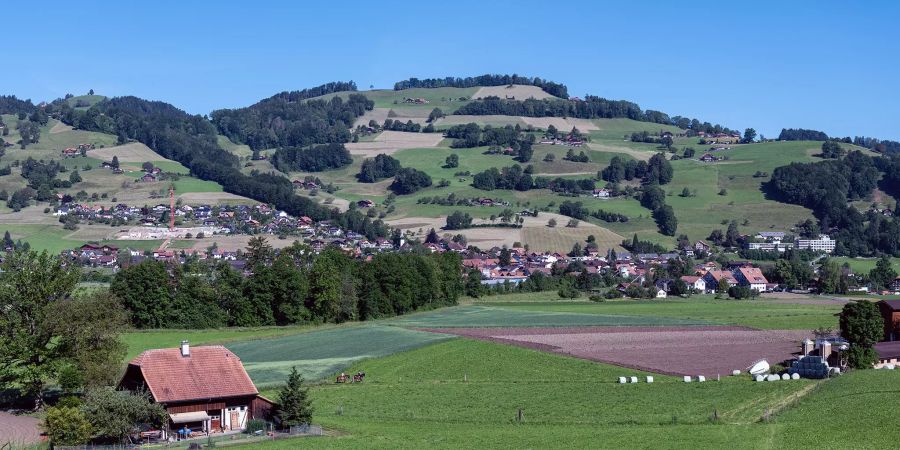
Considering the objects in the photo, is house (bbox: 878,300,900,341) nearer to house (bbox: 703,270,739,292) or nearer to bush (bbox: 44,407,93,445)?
bush (bbox: 44,407,93,445)

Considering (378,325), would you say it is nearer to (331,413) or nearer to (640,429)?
(331,413)

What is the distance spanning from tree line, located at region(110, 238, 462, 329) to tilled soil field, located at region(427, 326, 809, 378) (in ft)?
46.7

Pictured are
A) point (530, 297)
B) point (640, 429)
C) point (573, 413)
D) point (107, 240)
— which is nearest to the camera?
point (640, 429)

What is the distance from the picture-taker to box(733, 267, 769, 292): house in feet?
466

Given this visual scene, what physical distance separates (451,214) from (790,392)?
147 m

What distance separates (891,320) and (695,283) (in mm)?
67909

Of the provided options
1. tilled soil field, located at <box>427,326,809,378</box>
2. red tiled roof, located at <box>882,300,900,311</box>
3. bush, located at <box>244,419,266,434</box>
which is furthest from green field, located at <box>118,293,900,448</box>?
red tiled roof, located at <box>882,300,900,311</box>

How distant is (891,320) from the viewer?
7438 centimetres

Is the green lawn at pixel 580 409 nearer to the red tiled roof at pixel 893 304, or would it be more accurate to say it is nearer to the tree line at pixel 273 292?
the red tiled roof at pixel 893 304

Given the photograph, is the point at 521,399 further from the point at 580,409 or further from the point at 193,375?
the point at 193,375

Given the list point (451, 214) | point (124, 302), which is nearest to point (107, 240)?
point (451, 214)

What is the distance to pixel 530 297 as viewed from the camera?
126m

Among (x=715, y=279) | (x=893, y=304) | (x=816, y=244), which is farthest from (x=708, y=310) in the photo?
(x=816, y=244)

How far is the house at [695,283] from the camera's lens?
462 feet
